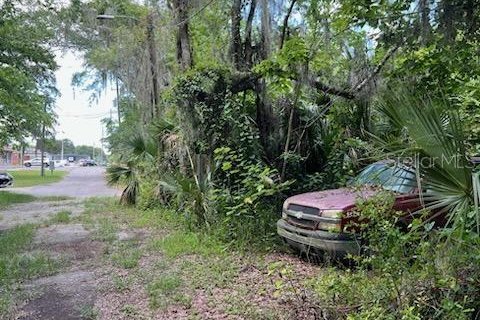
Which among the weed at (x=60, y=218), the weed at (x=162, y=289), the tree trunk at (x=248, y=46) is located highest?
the tree trunk at (x=248, y=46)

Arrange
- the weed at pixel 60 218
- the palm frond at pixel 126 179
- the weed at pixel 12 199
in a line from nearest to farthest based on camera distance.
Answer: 1. the weed at pixel 60 218
2. the palm frond at pixel 126 179
3. the weed at pixel 12 199

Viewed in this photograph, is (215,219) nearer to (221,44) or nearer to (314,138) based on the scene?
(314,138)

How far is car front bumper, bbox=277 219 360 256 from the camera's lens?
202 inches

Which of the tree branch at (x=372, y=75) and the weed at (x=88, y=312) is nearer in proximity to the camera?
the weed at (x=88, y=312)

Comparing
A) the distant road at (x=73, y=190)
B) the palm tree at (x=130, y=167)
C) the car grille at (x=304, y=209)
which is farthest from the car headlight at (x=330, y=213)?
the distant road at (x=73, y=190)

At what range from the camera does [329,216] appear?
5.32 metres

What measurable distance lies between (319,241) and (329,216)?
1.09 ft

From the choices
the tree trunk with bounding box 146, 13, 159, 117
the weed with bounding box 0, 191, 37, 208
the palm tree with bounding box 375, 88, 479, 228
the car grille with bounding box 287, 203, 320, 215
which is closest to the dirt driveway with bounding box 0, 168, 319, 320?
the car grille with bounding box 287, 203, 320, 215

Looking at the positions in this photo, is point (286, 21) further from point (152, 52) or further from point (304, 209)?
point (152, 52)

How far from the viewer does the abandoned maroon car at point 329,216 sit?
4.97m

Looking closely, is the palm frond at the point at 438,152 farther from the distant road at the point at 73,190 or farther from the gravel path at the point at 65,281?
the distant road at the point at 73,190

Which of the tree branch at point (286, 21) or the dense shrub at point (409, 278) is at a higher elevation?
the tree branch at point (286, 21)

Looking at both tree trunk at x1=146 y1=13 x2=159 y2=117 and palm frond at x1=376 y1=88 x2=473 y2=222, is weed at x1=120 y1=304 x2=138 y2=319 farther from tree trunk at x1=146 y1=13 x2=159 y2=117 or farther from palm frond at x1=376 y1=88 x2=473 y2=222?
tree trunk at x1=146 y1=13 x2=159 y2=117

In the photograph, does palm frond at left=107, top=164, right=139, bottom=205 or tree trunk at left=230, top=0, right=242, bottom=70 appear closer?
tree trunk at left=230, top=0, right=242, bottom=70
